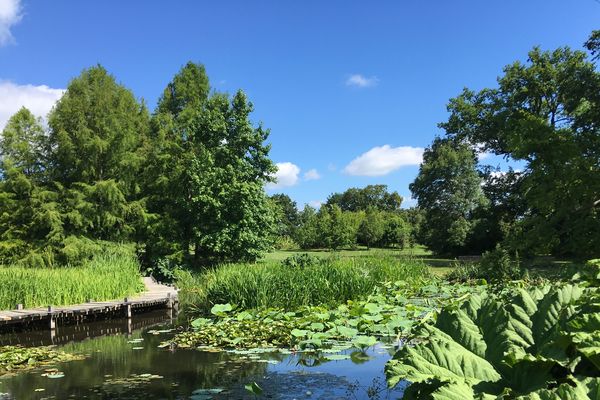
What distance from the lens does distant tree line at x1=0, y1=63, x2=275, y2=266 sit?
2217 cm

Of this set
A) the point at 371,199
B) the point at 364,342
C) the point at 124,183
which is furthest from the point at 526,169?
the point at 371,199

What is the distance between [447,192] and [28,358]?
33230mm

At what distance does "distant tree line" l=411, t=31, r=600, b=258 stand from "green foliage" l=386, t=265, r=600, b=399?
154 inches

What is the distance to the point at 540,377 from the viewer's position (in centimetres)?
154

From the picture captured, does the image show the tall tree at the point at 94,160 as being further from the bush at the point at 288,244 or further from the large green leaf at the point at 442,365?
the bush at the point at 288,244

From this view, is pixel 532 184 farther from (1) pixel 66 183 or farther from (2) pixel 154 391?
(1) pixel 66 183

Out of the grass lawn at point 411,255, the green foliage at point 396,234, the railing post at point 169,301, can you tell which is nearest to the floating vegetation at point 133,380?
the railing post at point 169,301

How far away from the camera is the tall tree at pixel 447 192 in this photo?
35938 mm

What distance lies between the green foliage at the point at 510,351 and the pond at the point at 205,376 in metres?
4.36

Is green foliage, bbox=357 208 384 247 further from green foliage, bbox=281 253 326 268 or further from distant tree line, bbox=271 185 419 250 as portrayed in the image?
green foliage, bbox=281 253 326 268

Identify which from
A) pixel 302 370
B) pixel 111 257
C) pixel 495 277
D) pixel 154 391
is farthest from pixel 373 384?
pixel 111 257

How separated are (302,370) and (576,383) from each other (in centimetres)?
620

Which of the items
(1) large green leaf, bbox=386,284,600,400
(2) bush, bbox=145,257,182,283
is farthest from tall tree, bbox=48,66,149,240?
(1) large green leaf, bbox=386,284,600,400

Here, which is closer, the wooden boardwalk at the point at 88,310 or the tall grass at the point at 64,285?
the wooden boardwalk at the point at 88,310
